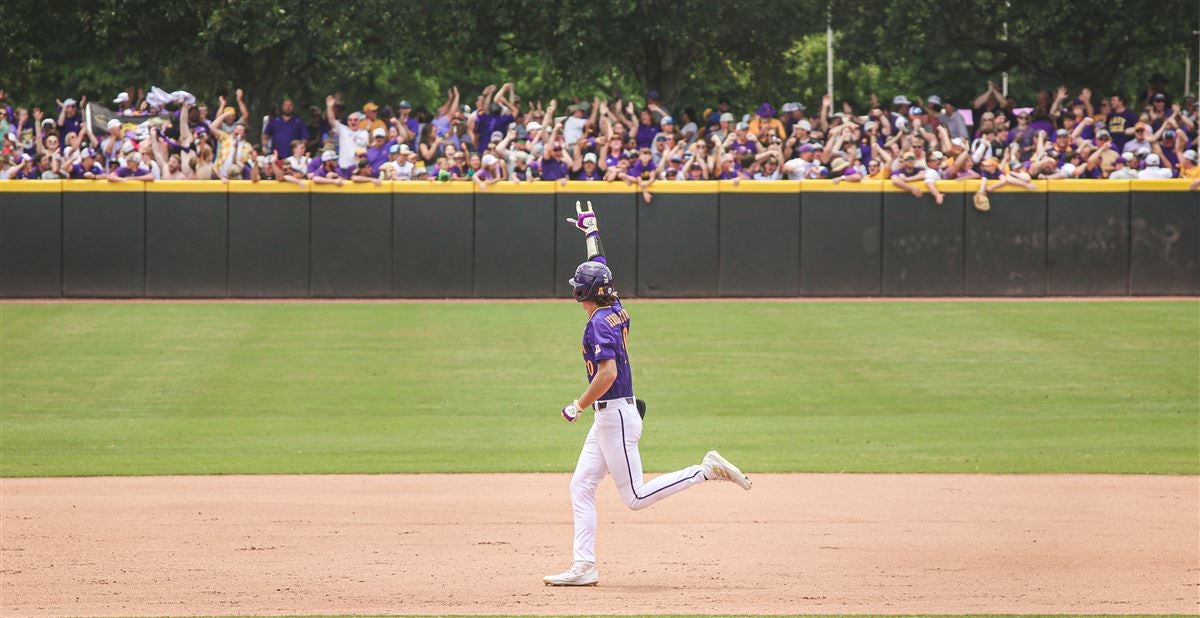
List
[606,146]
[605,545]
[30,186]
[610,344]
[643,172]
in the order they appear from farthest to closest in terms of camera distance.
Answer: [606,146]
[643,172]
[30,186]
[605,545]
[610,344]

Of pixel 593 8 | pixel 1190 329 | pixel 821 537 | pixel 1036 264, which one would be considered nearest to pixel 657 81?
pixel 593 8

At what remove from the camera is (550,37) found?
2872cm

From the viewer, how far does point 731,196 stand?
2269 centimetres

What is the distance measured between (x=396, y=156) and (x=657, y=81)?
8100 millimetres

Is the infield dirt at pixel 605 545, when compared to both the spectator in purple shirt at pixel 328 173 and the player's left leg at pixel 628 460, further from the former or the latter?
the spectator in purple shirt at pixel 328 173

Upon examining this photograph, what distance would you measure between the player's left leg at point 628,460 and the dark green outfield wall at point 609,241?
1413 centimetres

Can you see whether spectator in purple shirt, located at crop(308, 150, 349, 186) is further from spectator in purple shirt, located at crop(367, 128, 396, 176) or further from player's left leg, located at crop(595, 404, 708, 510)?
player's left leg, located at crop(595, 404, 708, 510)

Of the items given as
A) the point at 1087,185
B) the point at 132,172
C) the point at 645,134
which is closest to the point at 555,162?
the point at 645,134

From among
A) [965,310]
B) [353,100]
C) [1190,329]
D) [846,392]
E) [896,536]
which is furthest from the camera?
[353,100]

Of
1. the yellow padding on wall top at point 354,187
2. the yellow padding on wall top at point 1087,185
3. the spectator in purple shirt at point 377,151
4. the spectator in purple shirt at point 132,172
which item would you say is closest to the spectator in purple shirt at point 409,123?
the spectator in purple shirt at point 377,151

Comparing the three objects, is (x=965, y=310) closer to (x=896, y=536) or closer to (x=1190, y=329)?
(x=1190, y=329)

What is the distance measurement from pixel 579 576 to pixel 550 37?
70.2ft

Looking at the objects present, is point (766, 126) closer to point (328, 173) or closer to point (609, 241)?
point (609, 241)

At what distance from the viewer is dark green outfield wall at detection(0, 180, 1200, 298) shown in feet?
73.7
